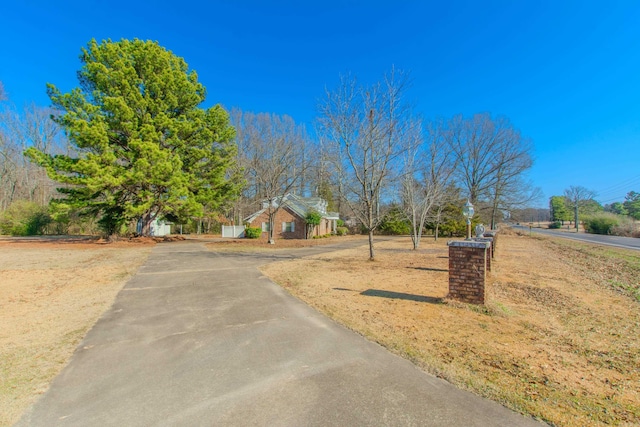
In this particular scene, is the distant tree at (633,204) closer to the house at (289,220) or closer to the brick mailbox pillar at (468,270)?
the house at (289,220)

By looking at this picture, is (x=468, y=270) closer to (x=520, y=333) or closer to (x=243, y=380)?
(x=520, y=333)

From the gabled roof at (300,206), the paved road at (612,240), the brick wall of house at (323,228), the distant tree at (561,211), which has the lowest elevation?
the paved road at (612,240)

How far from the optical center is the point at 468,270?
527 centimetres

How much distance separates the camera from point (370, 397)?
2.53 m

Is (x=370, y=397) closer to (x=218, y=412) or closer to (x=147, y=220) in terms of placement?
(x=218, y=412)

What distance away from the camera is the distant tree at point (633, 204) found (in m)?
55.7

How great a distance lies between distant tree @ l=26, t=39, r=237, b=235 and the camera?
17250mm

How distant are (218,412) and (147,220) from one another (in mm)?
23009

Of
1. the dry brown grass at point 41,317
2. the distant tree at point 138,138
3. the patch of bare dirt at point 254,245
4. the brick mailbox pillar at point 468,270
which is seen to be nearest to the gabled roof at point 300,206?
the patch of bare dirt at point 254,245

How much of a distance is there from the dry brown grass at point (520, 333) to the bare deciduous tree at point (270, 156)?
14019 millimetres

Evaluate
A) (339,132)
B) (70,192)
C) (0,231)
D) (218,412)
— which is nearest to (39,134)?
(0,231)

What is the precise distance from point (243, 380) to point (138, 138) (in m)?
20.2

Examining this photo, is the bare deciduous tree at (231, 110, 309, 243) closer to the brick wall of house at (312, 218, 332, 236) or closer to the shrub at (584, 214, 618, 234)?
the brick wall of house at (312, 218, 332, 236)

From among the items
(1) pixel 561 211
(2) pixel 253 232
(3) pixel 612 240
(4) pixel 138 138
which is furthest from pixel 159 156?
(1) pixel 561 211
